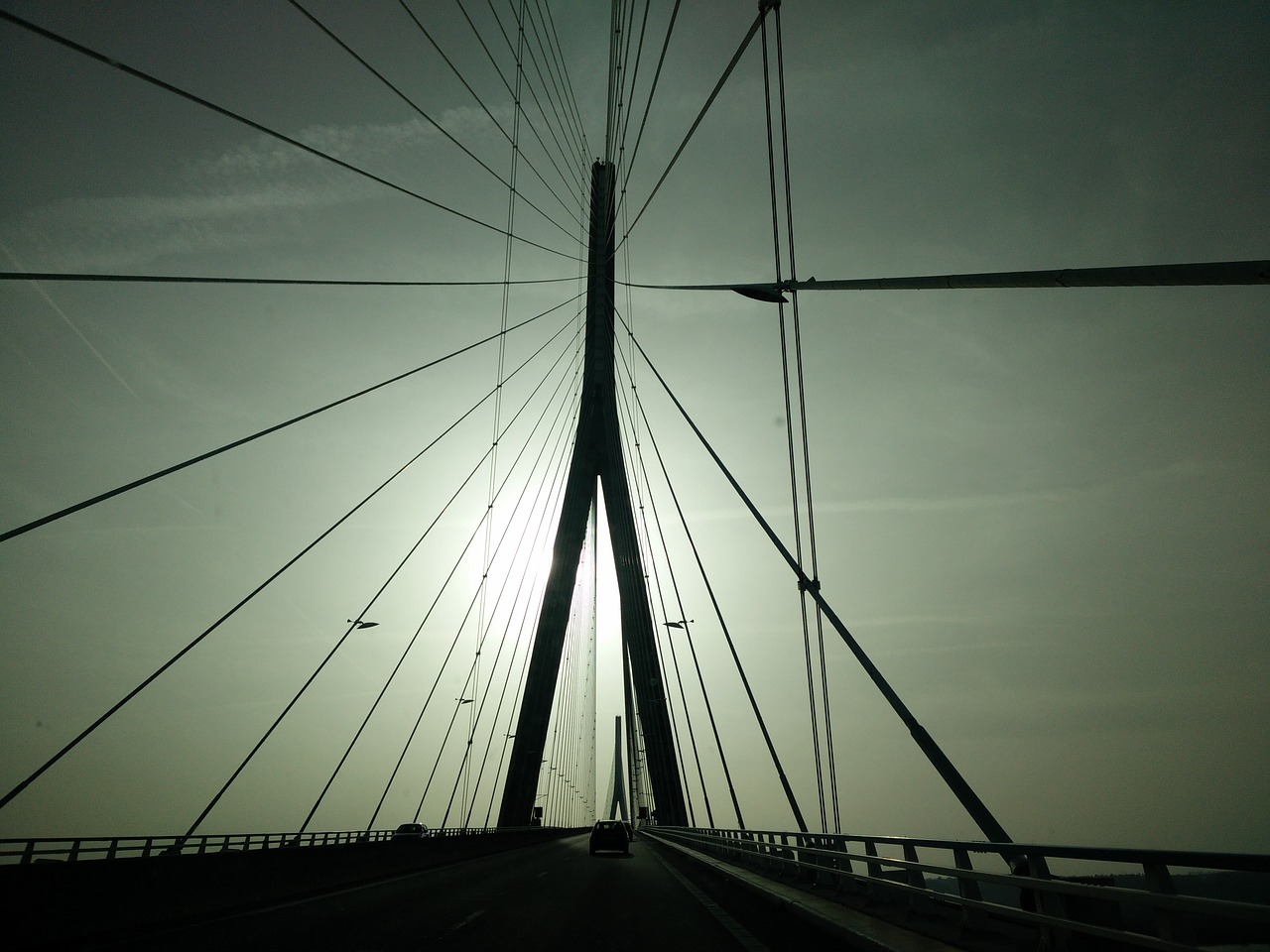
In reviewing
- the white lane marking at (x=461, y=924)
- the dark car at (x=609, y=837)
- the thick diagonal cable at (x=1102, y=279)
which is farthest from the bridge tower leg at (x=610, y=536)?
the thick diagonal cable at (x=1102, y=279)

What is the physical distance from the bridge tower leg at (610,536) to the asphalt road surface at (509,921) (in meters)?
19.0

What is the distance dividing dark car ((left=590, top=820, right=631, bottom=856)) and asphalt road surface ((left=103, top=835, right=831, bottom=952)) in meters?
15.3

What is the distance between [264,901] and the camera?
1174 centimetres

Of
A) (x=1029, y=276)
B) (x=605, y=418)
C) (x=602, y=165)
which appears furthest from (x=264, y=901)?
(x=602, y=165)

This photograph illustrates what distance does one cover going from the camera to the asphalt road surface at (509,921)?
301 inches

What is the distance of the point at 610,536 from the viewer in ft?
111

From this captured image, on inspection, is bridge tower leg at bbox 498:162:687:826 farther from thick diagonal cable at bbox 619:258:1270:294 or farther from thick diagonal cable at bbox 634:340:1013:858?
thick diagonal cable at bbox 619:258:1270:294

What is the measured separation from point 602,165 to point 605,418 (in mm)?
10690

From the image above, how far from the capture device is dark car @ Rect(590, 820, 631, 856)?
97.1ft

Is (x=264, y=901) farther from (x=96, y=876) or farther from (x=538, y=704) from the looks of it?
(x=538, y=704)

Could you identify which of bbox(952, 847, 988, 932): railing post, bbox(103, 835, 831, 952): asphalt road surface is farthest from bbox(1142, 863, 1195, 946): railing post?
bbox(103, 835, 831, 952): asphalt road surface

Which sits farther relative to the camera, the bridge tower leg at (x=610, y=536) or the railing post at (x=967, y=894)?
the bridge tower leg at (x=610, y=536)

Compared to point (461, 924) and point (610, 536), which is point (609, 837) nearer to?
point (610, 536)

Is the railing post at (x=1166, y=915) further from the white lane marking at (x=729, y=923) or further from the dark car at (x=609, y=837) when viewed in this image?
the dark car at (x=609, y=837)
